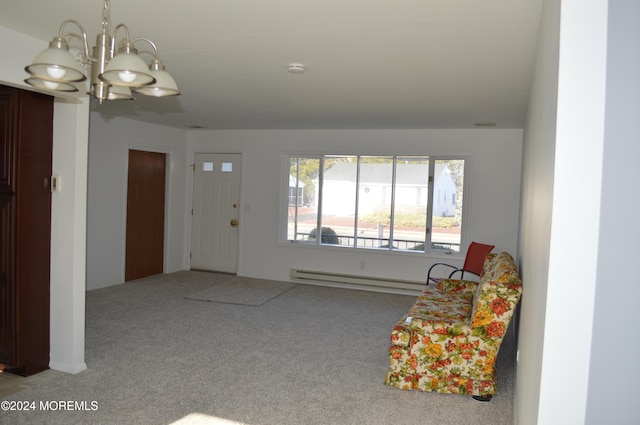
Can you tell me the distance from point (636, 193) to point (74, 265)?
3.60 meters

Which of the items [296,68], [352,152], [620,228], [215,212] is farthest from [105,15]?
[215,212]

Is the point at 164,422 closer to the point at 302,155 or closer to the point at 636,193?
the point at 636,193

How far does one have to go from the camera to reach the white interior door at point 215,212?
7.83 m

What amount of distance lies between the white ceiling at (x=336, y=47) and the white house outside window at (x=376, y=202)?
170cm

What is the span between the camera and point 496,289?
10.6ft

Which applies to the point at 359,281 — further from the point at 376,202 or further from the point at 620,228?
the point at 620,228

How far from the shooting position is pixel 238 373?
3.75m

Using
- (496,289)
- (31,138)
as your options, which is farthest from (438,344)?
(31,138)

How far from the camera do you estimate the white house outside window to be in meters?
6.75

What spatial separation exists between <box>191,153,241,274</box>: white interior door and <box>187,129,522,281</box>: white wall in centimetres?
15

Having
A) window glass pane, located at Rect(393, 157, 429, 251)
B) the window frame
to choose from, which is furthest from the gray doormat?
window glass pane, located at Rect(393, 157, 429, 251)

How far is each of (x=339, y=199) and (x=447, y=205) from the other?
1.59m

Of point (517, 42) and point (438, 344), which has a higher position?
point (517, 42)

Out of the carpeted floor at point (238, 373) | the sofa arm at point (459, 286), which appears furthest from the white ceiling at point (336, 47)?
the carpeted floor at point (238, 373)
